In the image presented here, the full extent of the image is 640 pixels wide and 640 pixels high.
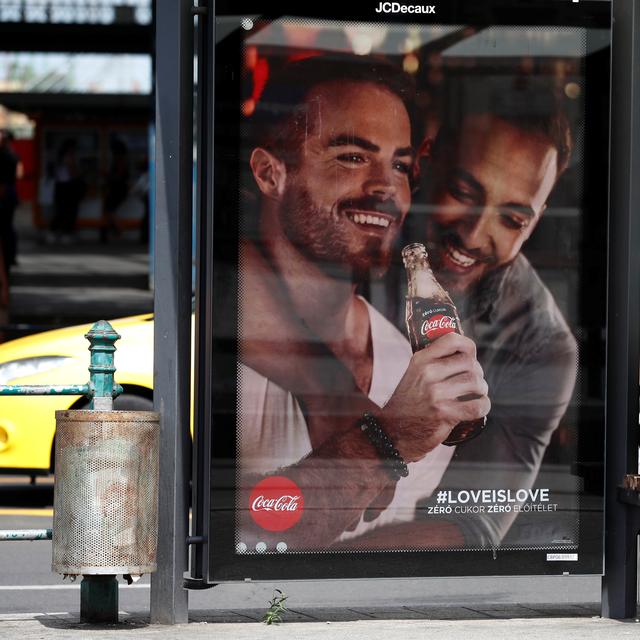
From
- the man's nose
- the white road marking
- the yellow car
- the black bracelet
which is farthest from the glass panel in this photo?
the black bracelet

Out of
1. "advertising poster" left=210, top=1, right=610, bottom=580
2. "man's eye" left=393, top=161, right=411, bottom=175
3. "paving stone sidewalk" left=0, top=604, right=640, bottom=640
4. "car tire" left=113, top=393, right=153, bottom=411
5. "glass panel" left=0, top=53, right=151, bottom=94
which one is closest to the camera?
"paving stone sidewalk" left=0, top=604, right=640, bottom=640

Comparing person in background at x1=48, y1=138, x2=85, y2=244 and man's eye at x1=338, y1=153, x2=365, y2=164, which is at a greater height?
person in background at x1=48, y1=138, x2=85, y2=244

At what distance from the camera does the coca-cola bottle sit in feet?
19.6

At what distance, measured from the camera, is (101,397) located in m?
5.79

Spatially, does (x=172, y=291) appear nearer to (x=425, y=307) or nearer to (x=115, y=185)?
(x=425, y=307)

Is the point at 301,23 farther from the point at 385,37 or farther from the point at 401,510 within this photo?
the point at 401,510

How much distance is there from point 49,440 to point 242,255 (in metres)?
4.05

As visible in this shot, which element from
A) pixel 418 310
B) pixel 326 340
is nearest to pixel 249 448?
pixel 326 340

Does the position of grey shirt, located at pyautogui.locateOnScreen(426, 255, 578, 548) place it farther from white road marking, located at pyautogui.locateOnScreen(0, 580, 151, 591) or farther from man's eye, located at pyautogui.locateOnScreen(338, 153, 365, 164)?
white road marking, located at pyautogui.locateOnScreen(0, 580, 151, 591)

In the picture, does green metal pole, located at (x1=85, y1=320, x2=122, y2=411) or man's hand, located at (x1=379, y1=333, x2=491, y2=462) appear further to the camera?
man's hand, located at (x1=379, y1=333, x2=491, y2=462)

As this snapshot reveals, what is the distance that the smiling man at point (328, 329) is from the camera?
230 inches

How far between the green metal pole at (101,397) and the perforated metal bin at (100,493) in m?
0.18

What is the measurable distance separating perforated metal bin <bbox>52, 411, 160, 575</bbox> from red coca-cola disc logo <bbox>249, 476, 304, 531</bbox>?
0.49 meters

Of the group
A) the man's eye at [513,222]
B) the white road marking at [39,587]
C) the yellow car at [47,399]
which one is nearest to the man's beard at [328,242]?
the man's eye at [513,222]
